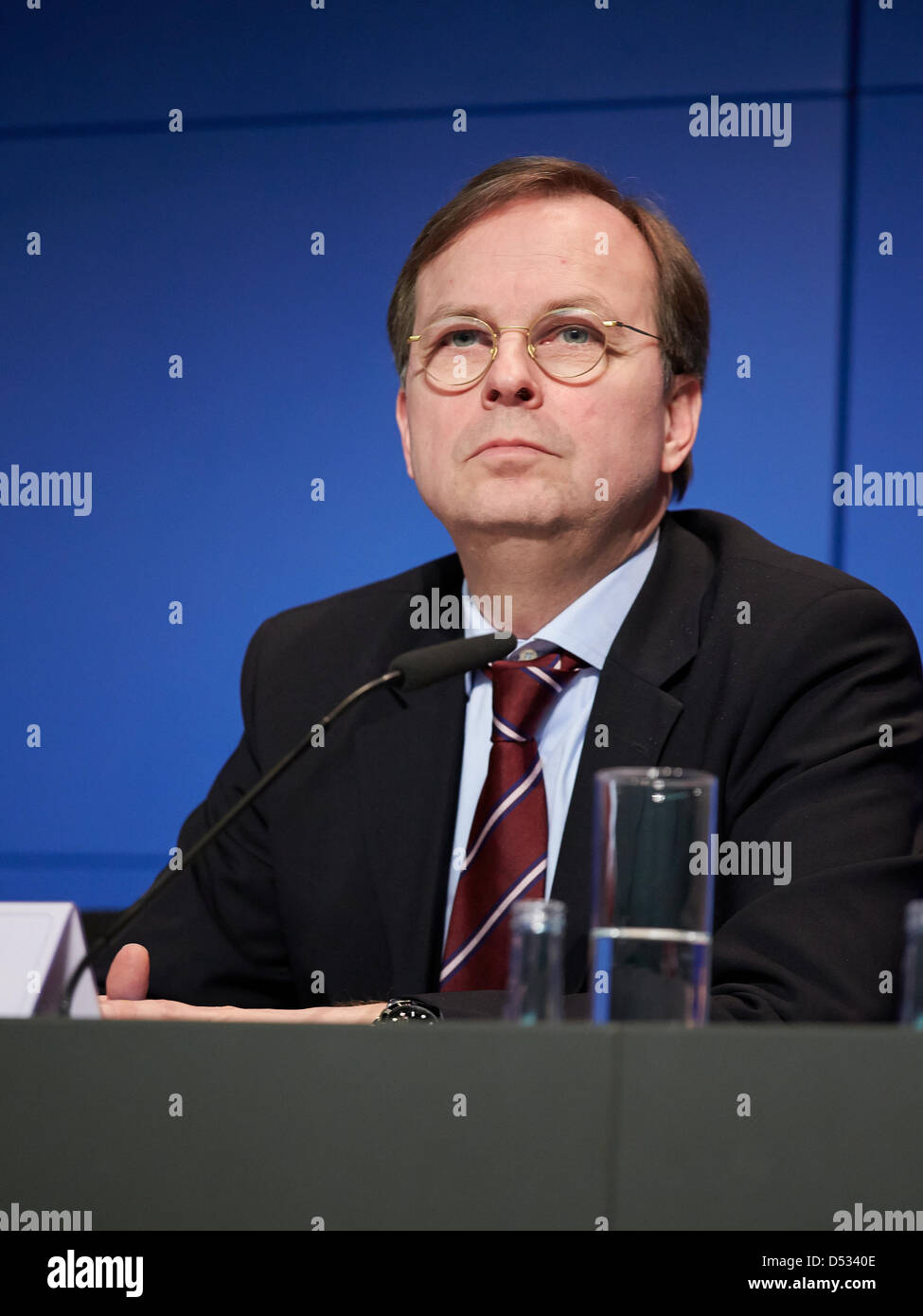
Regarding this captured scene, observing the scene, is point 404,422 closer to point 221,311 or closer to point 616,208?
point 616,208

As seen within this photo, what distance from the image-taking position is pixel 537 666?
182 centimetres

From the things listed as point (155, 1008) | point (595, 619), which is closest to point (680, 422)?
point (595, 619)

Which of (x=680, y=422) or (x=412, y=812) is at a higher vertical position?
(x=680, y=422)

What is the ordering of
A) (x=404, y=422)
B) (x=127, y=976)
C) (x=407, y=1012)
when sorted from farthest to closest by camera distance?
(x=404, y=422), (x=127, y=976), (x=407, y=1012)

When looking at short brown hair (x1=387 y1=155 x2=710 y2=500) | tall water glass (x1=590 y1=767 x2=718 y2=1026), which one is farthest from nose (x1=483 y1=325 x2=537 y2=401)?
tall water glass (x1=590 y1=767 x2=718 y2=1026)

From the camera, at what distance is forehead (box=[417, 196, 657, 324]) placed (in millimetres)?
1877

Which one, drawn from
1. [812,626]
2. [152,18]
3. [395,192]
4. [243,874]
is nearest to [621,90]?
[395,192]

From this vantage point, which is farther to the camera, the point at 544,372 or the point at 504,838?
the point at 544,372

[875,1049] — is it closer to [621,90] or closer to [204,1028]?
[204,1028]

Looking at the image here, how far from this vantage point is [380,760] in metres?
1.86

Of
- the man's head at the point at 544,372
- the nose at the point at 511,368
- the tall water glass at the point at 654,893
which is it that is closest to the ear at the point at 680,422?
the man's head at the point at 544,372

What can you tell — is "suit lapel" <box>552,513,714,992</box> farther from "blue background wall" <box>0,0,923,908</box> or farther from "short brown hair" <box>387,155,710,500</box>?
"blue background wall" <box>0,0,923,908</box>

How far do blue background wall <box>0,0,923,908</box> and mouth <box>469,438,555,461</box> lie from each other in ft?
2.21

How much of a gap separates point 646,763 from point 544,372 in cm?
53
